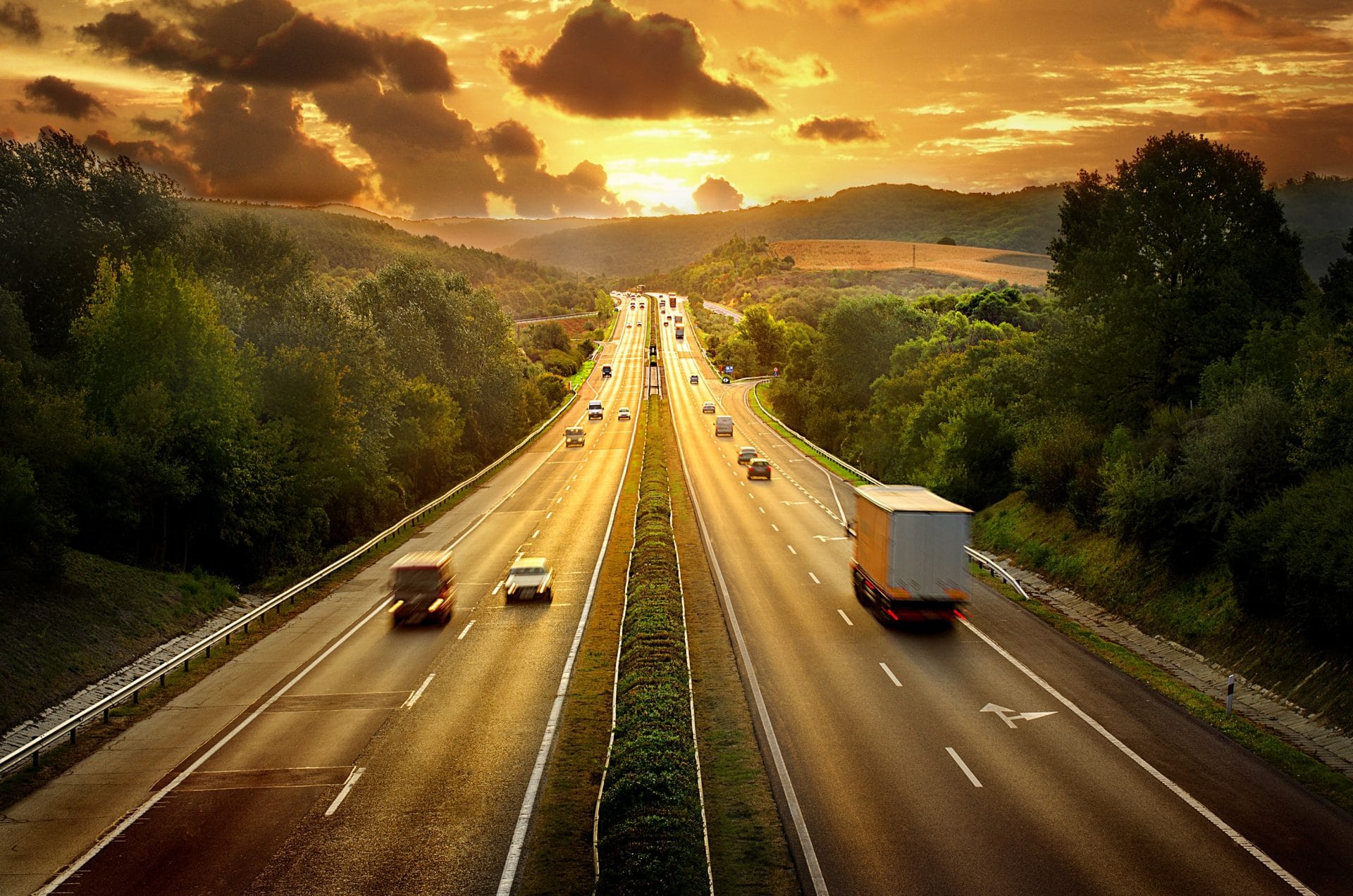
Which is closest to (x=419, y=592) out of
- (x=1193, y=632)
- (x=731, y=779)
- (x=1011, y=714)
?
(x=731, y=779)

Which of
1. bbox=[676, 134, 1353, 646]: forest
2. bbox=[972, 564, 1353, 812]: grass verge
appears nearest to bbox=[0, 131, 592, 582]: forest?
bbox=[972, 564, 1353, 812]: grass verge

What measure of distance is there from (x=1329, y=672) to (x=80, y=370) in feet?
151

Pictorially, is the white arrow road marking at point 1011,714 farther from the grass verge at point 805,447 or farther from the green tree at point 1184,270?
the grass verge at point 805,447

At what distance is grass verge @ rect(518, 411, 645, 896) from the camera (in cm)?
1522

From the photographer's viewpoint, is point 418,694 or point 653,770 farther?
point 418,694

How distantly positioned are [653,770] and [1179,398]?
3556 cm

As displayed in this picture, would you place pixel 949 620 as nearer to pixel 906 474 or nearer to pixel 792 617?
pixel 792 617

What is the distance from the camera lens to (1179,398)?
42.3m

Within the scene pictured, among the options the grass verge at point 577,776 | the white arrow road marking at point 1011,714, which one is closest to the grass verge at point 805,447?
the grass verge at point 577,776

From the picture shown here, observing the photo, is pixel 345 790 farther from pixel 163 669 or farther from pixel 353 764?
pixel 163 669

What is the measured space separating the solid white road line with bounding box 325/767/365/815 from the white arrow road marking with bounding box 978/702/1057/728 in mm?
14592

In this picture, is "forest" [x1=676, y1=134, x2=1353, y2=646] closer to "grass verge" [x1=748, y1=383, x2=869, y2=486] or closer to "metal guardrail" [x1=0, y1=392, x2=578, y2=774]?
"grass verge" [x1=748, y1=383, x2=869, y2=486]

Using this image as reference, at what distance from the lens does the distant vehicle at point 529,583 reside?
35594mm

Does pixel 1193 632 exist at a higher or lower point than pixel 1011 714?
higher
